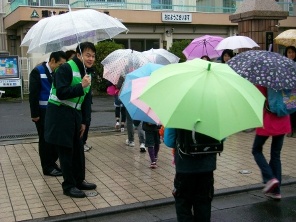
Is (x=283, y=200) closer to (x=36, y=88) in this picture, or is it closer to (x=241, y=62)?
(x=241, y=62)

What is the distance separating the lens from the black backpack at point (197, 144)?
11.0 feet

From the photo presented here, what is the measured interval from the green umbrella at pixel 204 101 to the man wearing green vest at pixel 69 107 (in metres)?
1.98

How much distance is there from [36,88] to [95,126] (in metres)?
5.17

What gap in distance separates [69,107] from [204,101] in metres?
2.60

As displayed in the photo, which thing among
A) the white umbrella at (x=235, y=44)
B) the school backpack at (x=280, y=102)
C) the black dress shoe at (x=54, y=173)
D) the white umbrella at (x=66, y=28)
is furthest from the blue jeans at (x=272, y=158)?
the white umbrella at (x=235, y=44)

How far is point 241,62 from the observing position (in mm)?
4754

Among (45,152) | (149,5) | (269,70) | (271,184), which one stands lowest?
(271,184)

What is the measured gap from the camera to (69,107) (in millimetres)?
5176

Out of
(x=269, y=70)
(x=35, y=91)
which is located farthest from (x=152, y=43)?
(x=269, y=70)

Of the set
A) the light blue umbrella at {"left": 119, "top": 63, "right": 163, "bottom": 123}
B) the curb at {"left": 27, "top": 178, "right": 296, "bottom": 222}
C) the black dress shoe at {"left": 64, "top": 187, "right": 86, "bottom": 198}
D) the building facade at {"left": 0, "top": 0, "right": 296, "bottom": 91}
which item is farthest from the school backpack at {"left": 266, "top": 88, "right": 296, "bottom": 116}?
the building facade at {"left": 0, "top": 0, "right": 296, "bottom": 91}

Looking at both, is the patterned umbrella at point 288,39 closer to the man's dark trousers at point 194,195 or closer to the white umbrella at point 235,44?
the white umbrella at point 235,44

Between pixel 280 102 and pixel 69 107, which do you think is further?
pixel 69 107

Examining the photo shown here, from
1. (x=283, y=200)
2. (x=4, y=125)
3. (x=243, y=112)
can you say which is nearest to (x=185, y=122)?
(x=243, y=112)

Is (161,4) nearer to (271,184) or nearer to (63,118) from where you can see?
(63,118)
